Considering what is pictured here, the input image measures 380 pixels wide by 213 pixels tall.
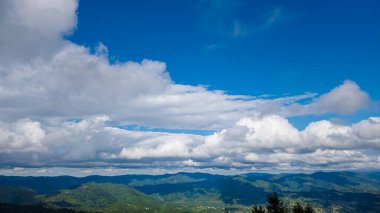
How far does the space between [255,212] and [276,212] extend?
26.4 feet

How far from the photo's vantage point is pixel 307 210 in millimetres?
82188

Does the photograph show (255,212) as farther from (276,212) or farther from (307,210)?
(307,210)

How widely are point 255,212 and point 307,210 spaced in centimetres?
1502

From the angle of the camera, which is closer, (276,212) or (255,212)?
(276,212)

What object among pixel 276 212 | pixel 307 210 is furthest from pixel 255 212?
pixel 307 210

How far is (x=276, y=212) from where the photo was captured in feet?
281

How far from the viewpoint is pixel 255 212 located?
92188 millimetres

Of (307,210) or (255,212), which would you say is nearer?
(307,210)

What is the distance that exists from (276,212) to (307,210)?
7564 millimetres
